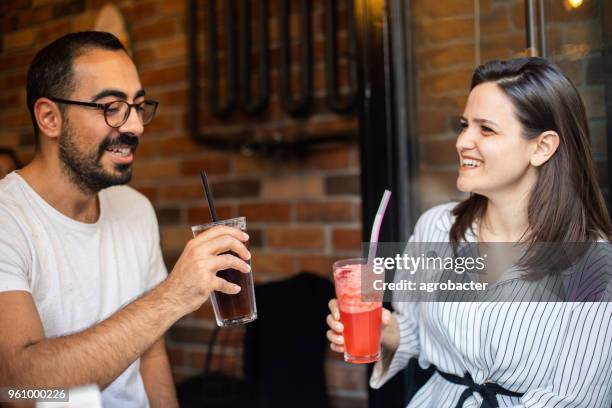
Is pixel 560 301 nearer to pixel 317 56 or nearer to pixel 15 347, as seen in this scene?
pixel 15 347

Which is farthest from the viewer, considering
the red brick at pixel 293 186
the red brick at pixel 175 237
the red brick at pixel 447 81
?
the red brick at pixel 175 237

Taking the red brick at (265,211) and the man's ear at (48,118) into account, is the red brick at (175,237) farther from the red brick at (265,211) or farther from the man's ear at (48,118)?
the man's ear at (48,118)

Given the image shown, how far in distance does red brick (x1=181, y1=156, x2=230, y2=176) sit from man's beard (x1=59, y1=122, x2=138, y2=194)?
3.33 feet

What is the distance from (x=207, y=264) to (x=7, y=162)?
61 centimetres

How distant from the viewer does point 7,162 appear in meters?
1.51

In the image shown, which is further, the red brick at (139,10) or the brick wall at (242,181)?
the red brick at (139,10)

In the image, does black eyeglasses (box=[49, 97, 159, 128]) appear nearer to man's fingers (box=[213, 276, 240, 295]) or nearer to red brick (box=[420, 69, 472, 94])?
man's fingers (box=[213, 276, 240, 295])

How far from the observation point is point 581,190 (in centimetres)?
136

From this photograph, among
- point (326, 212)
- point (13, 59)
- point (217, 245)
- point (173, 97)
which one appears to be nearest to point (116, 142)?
point (13, 59)

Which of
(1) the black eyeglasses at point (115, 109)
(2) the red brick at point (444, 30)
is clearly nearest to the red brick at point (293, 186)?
(2) the red brick at point (444, 30)

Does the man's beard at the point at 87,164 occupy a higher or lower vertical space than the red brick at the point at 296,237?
higher

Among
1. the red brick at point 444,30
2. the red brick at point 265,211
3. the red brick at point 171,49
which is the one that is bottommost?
the red brick at point 265,211

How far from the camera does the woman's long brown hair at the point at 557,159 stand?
1.33m

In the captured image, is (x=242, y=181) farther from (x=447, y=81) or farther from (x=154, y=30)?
(x=447, y=81)
